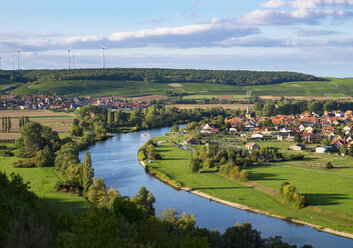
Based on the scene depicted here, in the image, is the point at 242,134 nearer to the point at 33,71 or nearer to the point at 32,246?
the point at 32,246

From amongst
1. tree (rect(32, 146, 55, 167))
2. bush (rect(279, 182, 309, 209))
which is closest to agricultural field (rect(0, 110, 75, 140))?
tree (rect(32, 146, 55, 167))

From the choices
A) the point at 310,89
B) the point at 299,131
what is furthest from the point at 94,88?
the point at 299,131

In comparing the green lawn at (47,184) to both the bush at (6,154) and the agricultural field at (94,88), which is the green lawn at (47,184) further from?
the agricultural field at (94,88)

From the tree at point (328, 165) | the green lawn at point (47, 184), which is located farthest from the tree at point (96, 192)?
the tree at point (328, 165)

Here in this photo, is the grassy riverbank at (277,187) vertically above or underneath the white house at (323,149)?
underneath

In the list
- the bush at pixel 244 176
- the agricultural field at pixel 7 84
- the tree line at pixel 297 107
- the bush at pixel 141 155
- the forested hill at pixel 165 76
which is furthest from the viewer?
the forested hill at pixel 165 76

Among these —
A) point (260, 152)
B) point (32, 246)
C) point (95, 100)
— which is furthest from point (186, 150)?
point (95, 100)

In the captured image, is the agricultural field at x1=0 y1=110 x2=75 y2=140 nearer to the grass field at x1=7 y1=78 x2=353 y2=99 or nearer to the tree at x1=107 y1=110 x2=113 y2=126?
the tree at x1=107 y1=110 x2=113 y2=126
